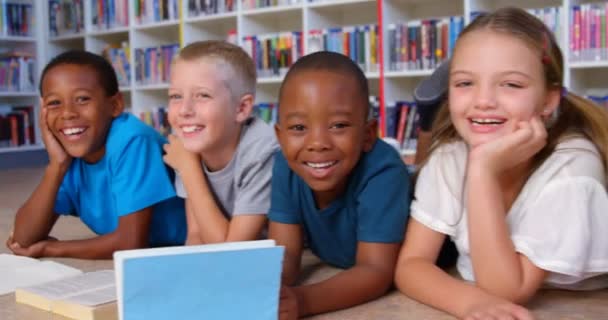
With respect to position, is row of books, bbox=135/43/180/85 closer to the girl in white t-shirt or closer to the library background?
the library background

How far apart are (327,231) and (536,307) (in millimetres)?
395

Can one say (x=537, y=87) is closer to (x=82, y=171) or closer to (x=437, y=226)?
(x=437, y=226)

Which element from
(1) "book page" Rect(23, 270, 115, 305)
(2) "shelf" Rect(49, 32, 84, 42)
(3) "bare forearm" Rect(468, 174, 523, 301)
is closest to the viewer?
(3) "bare forearm" Rect(468, 174, 523, 301)

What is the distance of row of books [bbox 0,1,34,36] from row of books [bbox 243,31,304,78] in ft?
6.55

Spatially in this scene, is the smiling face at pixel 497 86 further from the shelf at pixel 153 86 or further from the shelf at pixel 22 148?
the shelf at pixel 22 148

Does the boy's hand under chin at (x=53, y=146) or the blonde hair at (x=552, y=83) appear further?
the boy's hand under chin at (x=53, y=146)

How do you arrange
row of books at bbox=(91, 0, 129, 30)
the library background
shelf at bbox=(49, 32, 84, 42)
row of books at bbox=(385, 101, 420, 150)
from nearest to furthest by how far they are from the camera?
the library background, row of books at bbox=(385, 101, 420, 150), row of books at bbox=(91, 0, 129, 30), shelf at bbox=(49, 32, 84, 42)

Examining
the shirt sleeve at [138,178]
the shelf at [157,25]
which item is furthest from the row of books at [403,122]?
the shirt sleeve at [138,178]

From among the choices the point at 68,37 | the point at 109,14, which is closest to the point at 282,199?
the point at 109,14

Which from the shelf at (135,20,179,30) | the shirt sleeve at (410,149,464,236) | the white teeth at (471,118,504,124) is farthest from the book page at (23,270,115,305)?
the shelf at (135,20,179,30)

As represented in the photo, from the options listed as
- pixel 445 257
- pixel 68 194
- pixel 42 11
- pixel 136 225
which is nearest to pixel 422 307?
pixel 445 257

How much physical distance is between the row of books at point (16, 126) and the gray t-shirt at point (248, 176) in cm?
374

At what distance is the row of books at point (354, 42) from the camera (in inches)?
135

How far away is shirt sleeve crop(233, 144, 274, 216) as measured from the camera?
4.36 feet
